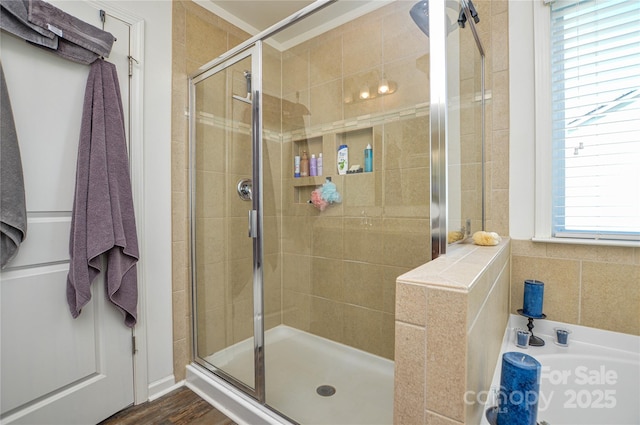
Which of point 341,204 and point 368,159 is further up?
point 368,159

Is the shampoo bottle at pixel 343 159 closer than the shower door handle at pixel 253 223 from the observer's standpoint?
No

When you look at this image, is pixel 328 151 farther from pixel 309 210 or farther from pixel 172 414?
pixel 172 414

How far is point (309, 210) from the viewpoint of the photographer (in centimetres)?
200

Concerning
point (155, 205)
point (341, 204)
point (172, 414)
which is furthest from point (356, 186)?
point (172, 414)

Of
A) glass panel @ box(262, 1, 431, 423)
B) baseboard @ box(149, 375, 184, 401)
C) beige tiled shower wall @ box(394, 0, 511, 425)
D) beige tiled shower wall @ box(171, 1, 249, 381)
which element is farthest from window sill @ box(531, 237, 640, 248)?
baseboard @ box(149, 375, 184, 401)

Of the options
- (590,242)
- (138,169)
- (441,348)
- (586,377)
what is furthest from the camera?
(138,169)

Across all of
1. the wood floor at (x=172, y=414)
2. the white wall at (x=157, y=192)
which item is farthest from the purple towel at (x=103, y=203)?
the wood floor at (x=172, y=414)

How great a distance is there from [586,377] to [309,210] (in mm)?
1566

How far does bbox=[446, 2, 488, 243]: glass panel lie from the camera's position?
1.01 meters

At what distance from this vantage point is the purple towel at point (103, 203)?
4.12ft

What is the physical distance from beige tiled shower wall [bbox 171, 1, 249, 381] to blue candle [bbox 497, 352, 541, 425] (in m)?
1.67

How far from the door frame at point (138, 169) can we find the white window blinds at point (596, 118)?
205cm

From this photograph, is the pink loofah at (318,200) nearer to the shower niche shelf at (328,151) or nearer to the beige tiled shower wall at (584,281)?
the shower niche shelf at (328,151)

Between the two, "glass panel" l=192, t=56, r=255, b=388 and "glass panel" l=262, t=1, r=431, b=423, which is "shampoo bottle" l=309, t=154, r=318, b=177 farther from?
"glass panel" l=192, t=56, r=255, b=388
